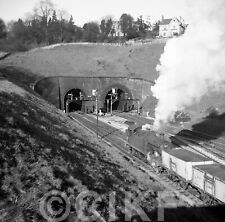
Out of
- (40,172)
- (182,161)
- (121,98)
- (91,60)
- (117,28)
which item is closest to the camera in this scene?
(40,172)

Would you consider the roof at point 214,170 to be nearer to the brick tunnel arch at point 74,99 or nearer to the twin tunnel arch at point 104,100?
the twin tunnel arch at point 104,100

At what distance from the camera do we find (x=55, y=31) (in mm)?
124188

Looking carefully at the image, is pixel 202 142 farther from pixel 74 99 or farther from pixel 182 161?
pixel 74 99

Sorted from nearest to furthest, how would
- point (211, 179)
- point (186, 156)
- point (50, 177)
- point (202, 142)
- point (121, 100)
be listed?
point (50, 177)
point (211, 179)
point (186, 156)
point (202, 142)
point (121, 100)

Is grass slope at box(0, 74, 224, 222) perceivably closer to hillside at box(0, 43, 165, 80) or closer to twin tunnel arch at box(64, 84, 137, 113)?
twin tunnel arch at box(64, 84, 137, 113)

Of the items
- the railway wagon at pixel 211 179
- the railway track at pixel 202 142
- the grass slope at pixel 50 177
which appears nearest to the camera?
the grass slope at pixel 50 177

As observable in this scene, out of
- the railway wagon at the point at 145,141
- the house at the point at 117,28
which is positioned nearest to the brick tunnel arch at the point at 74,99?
the railway wagon at the point at 145,141

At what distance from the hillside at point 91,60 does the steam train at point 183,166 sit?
167 feet

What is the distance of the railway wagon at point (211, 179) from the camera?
19.6 metres

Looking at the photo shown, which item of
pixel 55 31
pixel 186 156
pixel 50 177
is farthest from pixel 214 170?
pixel 55 31

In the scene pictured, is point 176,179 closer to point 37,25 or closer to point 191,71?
point 191,71

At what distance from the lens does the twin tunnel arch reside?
72.3m

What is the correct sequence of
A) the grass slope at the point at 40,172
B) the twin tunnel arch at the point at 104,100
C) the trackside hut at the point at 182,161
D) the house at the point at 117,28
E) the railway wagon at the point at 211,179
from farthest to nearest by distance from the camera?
the house at the point at 117,28, the twin tunnel arch at the point at 104,100, the trackside hut at the point at 182,161, the railway wagon at the point at 211,179, the grass slope at the point at 40,172

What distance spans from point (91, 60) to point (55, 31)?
137 ft
